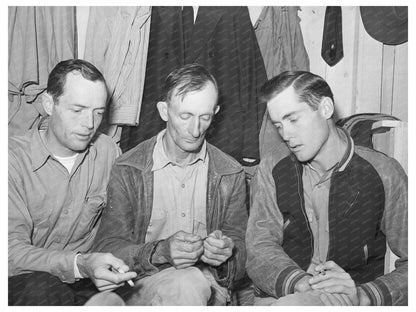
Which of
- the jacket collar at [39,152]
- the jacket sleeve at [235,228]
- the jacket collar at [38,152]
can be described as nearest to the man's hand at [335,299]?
the jacket sleeve at [235,228]

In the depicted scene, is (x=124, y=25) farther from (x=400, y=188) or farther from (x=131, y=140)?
(x=400, y=188)

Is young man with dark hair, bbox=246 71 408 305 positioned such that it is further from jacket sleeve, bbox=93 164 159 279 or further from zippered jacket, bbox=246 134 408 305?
jacket sleeve, bbox=93 164 159 279

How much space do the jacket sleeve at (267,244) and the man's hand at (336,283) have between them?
0.05m

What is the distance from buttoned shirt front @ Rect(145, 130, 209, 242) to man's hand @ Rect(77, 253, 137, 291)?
20 cm

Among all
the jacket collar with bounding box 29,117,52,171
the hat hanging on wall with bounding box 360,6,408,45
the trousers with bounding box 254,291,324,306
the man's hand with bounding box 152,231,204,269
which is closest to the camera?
the trousers with bounding box 254,291,324,306

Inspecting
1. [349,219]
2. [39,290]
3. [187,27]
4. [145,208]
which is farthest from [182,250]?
[187,27]

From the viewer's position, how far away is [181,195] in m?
1.79

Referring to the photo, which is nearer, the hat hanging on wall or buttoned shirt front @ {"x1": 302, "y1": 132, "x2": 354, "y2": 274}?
buttoned shirt front @ {"x1": 302, "y1": 132, "x2": 354, "y2": 274}

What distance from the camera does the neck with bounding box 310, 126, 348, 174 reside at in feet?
5.80

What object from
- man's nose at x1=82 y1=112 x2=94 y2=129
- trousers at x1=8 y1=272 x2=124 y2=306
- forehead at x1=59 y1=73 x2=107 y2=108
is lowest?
trousers at x1=8 y1=272 x2=124 y2=306

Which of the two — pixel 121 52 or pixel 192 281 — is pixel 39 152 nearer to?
pixel 121 52

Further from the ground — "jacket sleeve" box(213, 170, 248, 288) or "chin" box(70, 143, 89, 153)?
"chin" box(70, 143, 89, 153)

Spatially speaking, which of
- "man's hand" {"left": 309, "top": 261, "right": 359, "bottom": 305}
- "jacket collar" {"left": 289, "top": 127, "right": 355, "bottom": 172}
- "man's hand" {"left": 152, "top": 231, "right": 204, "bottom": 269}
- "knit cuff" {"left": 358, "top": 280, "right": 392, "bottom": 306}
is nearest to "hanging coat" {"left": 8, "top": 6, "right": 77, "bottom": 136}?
"man's hand" {"left": 152, "top": 231, "right": 204, "bottom": 269}
